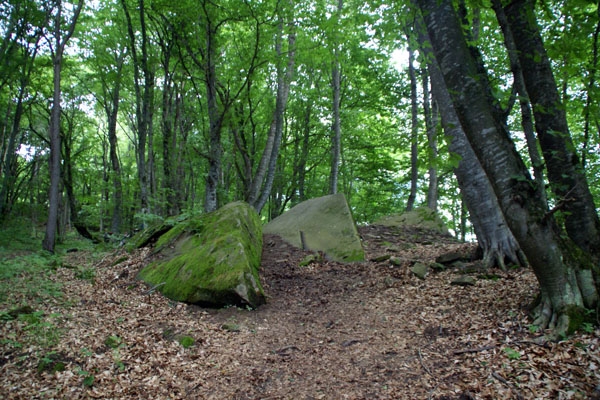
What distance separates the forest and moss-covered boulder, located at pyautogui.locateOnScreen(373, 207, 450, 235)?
1.08m

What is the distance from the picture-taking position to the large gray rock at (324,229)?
830 cm

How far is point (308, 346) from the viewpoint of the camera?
15.0 feet

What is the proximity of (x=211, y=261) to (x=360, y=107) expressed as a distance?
41.9ft

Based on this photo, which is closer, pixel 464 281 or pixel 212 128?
pixel 464 281

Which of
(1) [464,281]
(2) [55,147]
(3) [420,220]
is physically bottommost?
(1) [464,281]

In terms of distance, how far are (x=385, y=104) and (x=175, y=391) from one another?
1422 cm

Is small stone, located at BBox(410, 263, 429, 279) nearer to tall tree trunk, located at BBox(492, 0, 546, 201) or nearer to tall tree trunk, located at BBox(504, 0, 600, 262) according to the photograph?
tall tree trunk, located at BBox(492, 0, 546, 201)

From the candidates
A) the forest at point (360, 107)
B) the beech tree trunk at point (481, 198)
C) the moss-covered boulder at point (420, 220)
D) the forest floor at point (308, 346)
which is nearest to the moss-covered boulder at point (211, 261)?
the forest floor at point (308, 346)

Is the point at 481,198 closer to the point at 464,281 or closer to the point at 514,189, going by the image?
the point at 464,281

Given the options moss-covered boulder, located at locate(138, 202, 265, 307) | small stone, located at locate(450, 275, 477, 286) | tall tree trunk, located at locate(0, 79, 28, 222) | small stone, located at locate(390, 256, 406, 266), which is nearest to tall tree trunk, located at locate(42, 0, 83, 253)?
tall tree trunk, located at locate(0, 79, 28, 222)

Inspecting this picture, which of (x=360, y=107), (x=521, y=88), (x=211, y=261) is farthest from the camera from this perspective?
(x=360, y=107)

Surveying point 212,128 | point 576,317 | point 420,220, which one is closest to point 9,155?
point 212,128

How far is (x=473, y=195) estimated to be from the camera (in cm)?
635

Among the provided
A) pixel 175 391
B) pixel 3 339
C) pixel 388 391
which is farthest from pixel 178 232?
pixel 388 391
